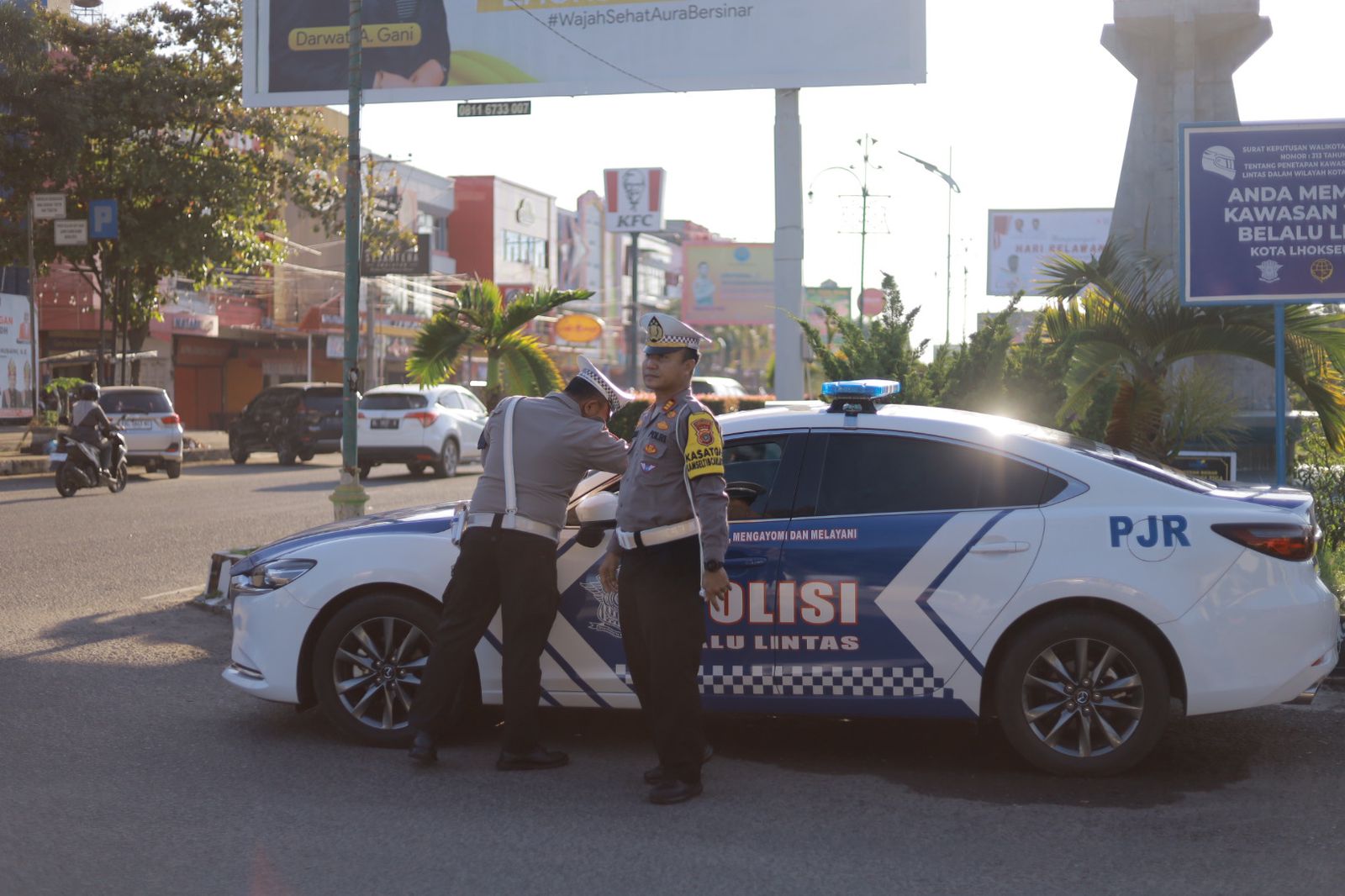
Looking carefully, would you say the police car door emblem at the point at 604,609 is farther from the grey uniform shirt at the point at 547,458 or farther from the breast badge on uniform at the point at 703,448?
the breast badge on uniform at the point at 703,448

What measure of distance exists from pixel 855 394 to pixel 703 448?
99cm

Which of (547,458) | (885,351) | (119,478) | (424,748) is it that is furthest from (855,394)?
(119,478)

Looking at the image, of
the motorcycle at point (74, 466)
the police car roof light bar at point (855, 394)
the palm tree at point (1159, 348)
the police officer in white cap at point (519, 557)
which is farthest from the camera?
the motorcycle at point (74, 466)

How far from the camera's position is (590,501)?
6102 mm

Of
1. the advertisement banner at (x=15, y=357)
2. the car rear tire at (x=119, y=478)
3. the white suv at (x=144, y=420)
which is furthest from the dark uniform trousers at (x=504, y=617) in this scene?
the advertisement banner at (x=15, y=357)

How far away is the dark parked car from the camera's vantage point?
92.5 ft

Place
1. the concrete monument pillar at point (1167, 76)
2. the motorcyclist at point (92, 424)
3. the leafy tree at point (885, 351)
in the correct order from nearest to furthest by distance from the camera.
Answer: the leafy tree at point (885, 351) → the concrete monument pillar at point (1167, 76) → the motorcyclist at point (92, 424)

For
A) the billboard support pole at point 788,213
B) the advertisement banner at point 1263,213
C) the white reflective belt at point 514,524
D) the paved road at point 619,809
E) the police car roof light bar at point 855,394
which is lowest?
the paved road at point 619,809

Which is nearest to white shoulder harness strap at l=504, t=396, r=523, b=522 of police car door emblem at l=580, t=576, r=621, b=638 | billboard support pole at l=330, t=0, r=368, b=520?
police car door emblem at l=580, t=576, r=621, b=638

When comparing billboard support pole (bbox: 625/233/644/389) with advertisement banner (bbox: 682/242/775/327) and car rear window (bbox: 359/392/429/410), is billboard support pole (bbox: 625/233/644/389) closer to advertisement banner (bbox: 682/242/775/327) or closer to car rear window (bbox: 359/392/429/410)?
car rear window (bbox: 359/392/429/410)

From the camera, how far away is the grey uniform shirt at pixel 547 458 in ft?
19.5

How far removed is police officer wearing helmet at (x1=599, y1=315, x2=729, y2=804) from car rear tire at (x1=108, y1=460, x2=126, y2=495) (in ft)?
56.3

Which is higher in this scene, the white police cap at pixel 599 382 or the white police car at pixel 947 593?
the white police cap at pixel 599 382

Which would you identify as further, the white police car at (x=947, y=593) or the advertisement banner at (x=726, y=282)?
the advertisement banner at (x=726, y=282)
